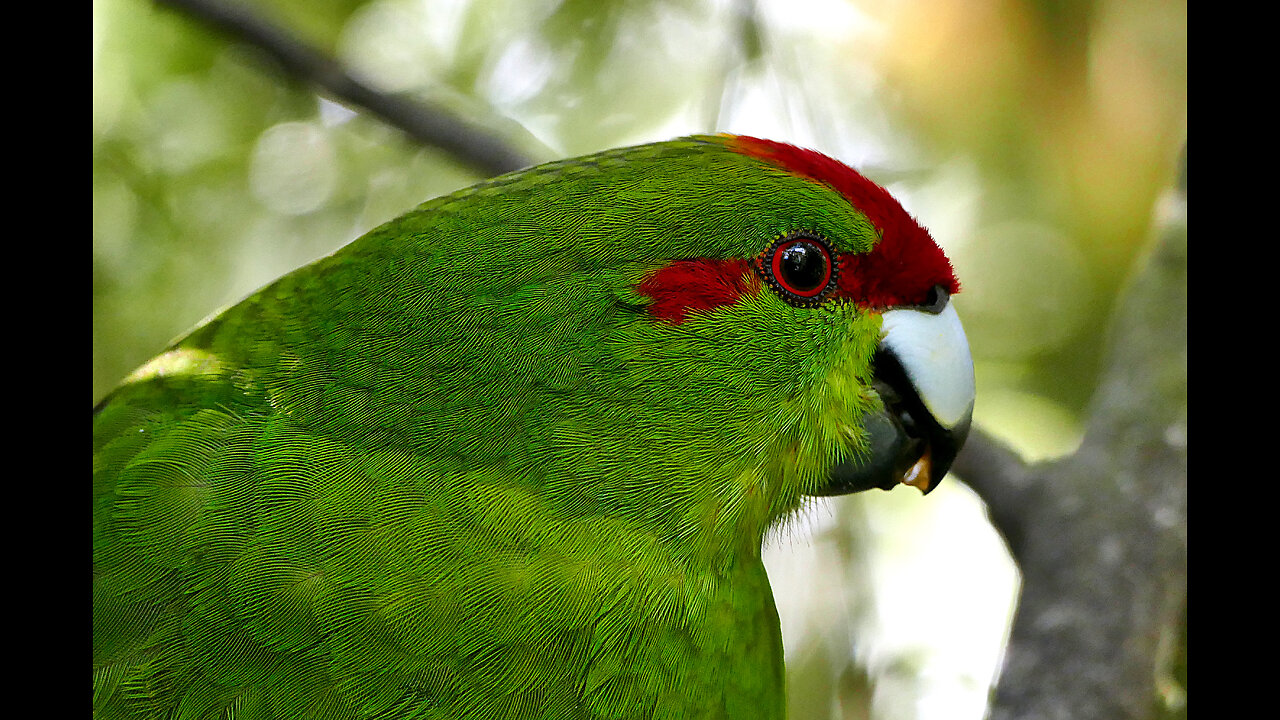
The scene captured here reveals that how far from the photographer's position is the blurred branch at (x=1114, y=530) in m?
2.09

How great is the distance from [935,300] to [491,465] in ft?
2.97

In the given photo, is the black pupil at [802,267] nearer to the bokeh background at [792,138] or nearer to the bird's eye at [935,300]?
the bird's eye at [935,300]

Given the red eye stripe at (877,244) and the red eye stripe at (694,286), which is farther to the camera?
the red eye stripe at (877,244)

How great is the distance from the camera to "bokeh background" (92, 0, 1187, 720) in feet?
9.59

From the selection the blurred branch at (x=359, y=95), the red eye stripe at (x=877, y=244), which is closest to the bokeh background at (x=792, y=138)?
the blurred branch at (x=359, y=95)

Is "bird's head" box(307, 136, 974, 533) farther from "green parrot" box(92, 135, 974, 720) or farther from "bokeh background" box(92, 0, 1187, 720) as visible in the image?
"bokeh background" box(92, 0, 1187, 720)

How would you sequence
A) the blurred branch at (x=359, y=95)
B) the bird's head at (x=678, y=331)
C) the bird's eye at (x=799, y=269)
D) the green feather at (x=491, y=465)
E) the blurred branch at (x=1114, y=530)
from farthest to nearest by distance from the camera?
1. the blurred branch at (x=359, y=95)
2. the blurred branch at (x=1114, y=530)
3. the bird's eye at (x=799, y=269)
4. the bird's head at (x=678, y=331)
5. the green feather at (x=491, y=465)

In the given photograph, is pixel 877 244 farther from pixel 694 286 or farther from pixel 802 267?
pixel 694 286

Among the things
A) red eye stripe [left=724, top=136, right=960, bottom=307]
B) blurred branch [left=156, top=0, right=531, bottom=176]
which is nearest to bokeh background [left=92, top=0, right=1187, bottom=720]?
blurred branch [left=156, top=0, right=531, bottom=176]

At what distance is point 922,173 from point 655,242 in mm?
2139

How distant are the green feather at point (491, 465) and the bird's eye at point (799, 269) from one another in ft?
0.08

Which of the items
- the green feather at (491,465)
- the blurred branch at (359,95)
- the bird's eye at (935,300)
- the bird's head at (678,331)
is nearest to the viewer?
the green feather at (491,465)
